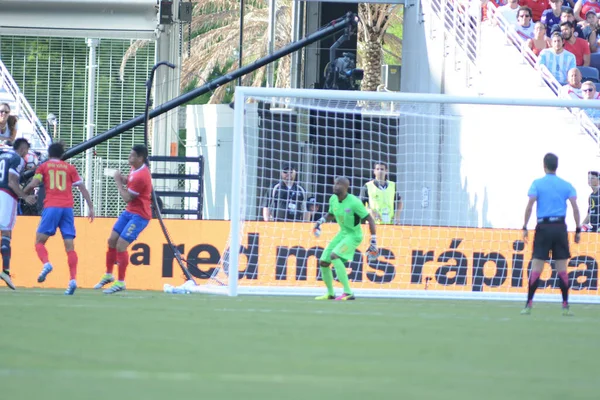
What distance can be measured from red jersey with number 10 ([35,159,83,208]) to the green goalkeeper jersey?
3.22 m

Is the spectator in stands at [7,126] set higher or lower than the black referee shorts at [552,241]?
higher

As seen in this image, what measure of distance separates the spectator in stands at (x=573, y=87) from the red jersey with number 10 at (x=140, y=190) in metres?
8.25

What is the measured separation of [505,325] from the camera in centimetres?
964

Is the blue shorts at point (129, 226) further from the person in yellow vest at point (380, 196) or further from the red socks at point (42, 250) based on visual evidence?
the person in yellow vest at point (380, 196)

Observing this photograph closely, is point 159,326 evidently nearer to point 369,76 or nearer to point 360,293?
point 360,293

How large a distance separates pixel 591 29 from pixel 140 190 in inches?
447

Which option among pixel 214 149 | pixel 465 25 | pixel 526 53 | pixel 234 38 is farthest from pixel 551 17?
pixel 234 38

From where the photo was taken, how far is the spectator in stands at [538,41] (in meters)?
20.8

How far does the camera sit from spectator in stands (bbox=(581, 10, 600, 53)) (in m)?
21.9

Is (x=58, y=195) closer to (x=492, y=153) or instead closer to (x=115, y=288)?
(x=115, y=288)

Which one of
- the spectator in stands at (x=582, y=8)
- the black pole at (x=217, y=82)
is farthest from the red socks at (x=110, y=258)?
the spectator in stands at (x=582, y=8)

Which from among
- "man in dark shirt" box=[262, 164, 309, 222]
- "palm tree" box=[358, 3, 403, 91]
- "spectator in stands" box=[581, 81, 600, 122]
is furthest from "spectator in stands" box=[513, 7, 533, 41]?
"palm tree" box=[358, 3, 403, 91]

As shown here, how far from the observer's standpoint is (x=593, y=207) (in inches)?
677

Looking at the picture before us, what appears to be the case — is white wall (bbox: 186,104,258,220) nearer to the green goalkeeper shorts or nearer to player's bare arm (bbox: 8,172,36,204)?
player's bare arm (bbox: 8,172,36,204)
